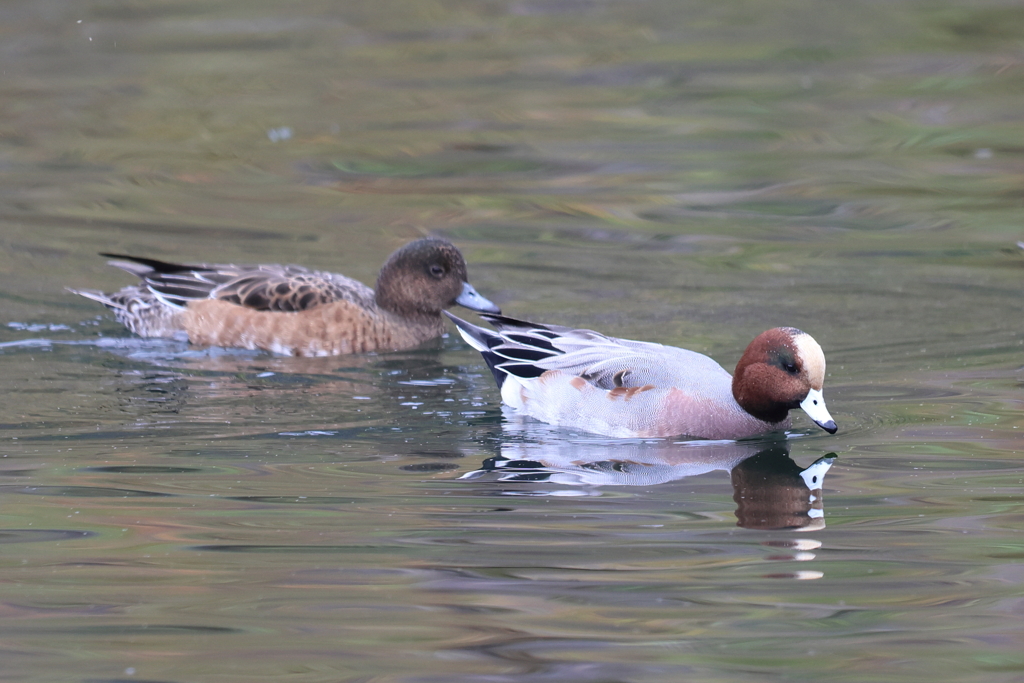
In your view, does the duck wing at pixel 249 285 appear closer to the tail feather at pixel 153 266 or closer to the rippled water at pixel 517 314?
the tail feather at pixel 153 266

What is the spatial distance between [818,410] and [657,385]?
762 millimetres

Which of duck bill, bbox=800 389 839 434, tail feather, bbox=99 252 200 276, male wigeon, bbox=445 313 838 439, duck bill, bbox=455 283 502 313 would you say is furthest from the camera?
tail feather, bbox=99 252 200 276

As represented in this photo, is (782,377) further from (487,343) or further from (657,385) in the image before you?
(487,343)

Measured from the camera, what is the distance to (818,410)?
6.24 metres

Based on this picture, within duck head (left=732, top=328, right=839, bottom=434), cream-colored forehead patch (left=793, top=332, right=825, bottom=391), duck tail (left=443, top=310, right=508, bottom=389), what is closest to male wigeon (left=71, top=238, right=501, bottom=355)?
duck tail (left=443, top=310, right=508, bottom=389)

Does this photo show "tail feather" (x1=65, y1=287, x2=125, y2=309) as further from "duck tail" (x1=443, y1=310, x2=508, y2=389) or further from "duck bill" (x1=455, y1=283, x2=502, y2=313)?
"duck tail" (x1=443, y1=310, x2=508, y2=389)

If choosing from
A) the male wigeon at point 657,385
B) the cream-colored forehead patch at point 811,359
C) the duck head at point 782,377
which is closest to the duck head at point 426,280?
the male wigeon at point 657,385

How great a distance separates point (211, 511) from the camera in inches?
216

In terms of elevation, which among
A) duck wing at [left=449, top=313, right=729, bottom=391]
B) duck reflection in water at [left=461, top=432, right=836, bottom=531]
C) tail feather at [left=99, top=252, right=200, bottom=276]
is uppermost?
tail feather at [left=99, top=252, right=200, bottom=276]

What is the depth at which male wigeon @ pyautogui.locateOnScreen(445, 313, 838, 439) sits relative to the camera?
6312 mm

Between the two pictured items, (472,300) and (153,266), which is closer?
(472,300)

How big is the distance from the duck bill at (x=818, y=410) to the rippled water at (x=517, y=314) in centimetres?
17

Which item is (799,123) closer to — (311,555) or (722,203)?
(722,203)

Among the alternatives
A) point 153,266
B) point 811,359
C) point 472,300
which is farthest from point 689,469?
point 153,266
